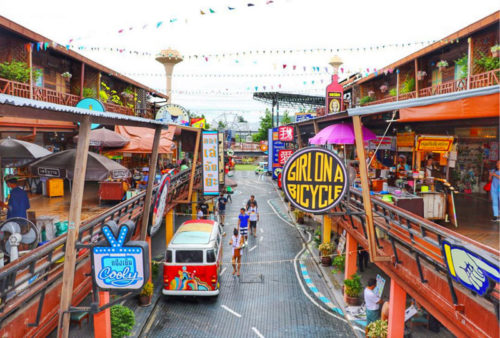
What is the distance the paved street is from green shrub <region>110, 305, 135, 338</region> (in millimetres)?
1179

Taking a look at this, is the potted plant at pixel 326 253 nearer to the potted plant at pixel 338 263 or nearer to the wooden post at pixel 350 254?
the potted plant at pixel 338 263

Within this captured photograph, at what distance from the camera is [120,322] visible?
9.95 meters

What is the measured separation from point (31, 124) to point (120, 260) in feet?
36.7

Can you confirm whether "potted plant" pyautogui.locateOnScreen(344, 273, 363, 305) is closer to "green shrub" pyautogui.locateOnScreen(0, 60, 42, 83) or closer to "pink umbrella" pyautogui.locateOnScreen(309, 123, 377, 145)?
"pink umbrella" pyautogui.locateOnScreen(309, 123, 377, 145)

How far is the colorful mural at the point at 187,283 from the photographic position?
1295 cm

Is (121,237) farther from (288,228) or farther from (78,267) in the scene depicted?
(288,228)

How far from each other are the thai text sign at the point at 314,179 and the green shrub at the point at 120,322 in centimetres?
609

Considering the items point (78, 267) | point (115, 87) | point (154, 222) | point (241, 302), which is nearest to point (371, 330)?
point (241, 302)

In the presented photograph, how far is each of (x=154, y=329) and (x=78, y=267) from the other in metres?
5.37

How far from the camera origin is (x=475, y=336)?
5.14 metres

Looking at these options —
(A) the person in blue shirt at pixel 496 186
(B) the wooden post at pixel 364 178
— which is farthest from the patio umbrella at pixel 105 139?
(A) the person in blue shirt at pixel 496 186

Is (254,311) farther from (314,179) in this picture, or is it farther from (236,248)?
(314,179)

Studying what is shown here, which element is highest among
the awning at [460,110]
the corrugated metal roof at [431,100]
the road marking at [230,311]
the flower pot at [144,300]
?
the corrugated metal roof at [431,100]

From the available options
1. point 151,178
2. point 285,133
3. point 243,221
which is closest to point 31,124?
point 151,178
